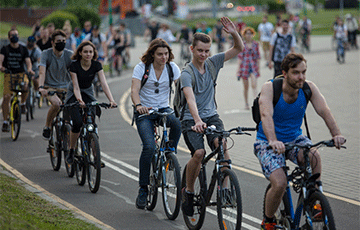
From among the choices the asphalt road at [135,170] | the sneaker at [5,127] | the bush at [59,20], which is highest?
the bush at [59,20]

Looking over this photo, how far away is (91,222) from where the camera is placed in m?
5.90

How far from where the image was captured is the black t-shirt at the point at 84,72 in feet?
26.2

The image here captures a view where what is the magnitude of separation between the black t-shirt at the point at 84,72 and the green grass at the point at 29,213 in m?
1.72

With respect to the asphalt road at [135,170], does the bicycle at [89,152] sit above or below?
above

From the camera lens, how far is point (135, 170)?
29.0ft

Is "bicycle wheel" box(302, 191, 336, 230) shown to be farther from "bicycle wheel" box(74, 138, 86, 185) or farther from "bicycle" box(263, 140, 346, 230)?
"bicycle wheel" box(74, 138, 86, 185)

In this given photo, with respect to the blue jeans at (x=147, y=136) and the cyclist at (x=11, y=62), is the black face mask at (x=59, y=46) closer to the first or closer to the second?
the blue jeans at (x=147, y=136)

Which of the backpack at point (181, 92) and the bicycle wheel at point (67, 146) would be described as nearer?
the backpack at point (181, 92)

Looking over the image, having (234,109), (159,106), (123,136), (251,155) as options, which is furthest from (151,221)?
(234,109)

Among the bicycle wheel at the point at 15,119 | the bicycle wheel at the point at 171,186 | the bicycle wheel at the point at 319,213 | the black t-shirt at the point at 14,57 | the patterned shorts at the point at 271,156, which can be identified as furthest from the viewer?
the black t-shirt at the point at 14,57

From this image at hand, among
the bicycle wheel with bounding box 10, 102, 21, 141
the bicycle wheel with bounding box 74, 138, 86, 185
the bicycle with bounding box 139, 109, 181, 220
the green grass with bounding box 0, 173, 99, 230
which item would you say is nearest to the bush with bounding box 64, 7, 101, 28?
the bicycle wheel with bounding box 10, 102, 21, 141

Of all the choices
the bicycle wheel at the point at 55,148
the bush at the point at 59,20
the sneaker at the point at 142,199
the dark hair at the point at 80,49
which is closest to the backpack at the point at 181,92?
the sneaker at the point at 142,199

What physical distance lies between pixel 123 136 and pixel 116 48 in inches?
411

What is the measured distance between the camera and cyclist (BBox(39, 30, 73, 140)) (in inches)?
353
